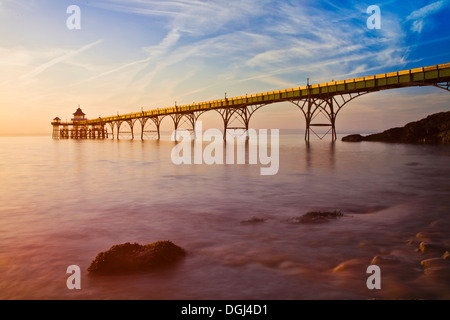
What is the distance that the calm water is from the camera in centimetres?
409

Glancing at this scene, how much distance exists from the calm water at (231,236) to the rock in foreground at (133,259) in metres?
0.20

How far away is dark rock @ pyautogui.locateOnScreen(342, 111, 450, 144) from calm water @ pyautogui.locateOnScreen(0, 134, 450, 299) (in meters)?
40.0

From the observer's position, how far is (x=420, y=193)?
1125cm

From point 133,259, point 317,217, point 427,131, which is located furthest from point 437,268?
point 427,131

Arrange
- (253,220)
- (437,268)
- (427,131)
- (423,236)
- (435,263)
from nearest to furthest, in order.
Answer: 1. (437,268)
2. (435,263)
3. (423,236)
4. (253,220)
5. (427,131)

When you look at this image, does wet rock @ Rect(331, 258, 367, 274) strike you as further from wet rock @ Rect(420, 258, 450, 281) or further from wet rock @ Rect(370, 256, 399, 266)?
wet rock @ Rect(420, 258, 450, 281)

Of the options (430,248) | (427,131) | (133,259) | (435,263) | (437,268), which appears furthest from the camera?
(427,131)

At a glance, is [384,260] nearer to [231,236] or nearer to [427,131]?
[231,236]

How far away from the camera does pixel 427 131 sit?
4916 centimetres

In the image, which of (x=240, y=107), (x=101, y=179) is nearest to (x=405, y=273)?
(x=101, y=179)

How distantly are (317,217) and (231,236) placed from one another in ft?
8.26

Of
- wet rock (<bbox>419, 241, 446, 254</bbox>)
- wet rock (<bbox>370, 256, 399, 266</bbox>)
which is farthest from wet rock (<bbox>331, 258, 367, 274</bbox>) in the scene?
wet rock (<bbox>419, 241, 446, 254</bbox>)

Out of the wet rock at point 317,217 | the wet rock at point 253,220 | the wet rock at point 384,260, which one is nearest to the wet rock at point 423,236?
the wet rock at point 384,260
